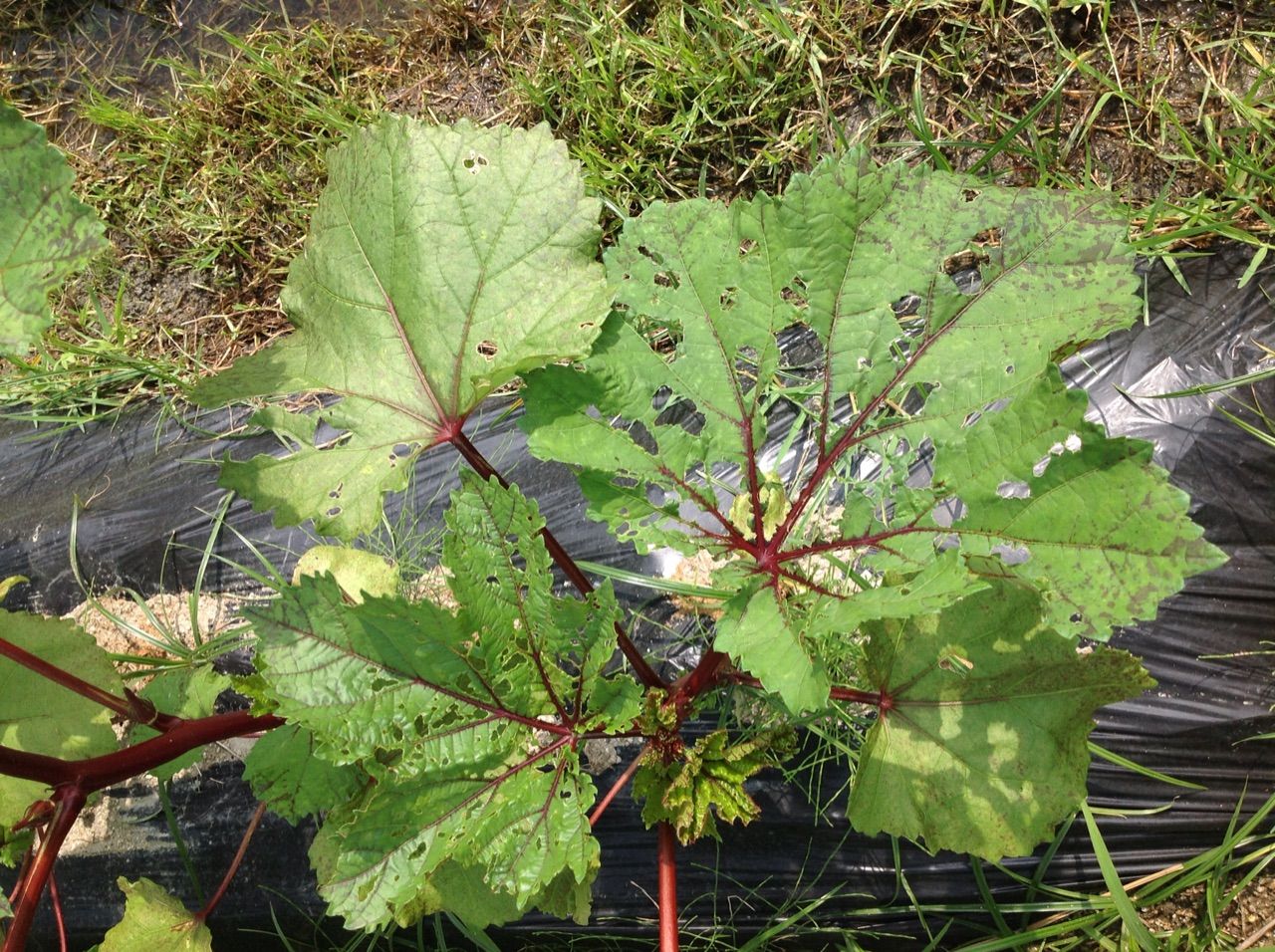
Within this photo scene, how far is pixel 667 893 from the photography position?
1.24 m

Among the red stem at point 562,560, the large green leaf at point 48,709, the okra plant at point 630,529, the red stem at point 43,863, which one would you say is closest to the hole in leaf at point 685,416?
the okra plant at point 630,529

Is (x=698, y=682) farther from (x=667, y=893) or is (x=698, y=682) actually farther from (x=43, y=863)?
(x=43, y=863)

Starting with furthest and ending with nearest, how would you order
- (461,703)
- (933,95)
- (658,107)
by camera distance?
(658,107)
(933,95)
(461,703)

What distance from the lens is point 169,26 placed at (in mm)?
2969

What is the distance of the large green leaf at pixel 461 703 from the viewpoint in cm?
108

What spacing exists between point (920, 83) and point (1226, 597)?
1.34m

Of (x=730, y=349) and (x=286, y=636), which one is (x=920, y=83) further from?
(x=286, y=636)

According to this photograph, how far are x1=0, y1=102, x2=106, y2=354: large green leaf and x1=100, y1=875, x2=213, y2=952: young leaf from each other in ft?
2.87

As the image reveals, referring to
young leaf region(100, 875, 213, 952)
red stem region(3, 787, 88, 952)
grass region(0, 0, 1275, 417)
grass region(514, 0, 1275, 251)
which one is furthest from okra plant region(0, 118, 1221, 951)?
grass region(514, 0, 1275, 251)

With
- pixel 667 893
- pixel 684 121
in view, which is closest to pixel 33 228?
pixel 667 893

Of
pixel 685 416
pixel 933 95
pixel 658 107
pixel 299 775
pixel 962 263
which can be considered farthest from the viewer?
pixel 658 107

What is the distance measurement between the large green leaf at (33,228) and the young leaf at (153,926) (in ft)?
2.87

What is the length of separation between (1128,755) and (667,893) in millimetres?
1042

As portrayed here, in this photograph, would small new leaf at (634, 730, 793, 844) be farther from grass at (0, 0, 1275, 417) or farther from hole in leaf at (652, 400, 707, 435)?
grass at (0, 0, 1275, 417)
